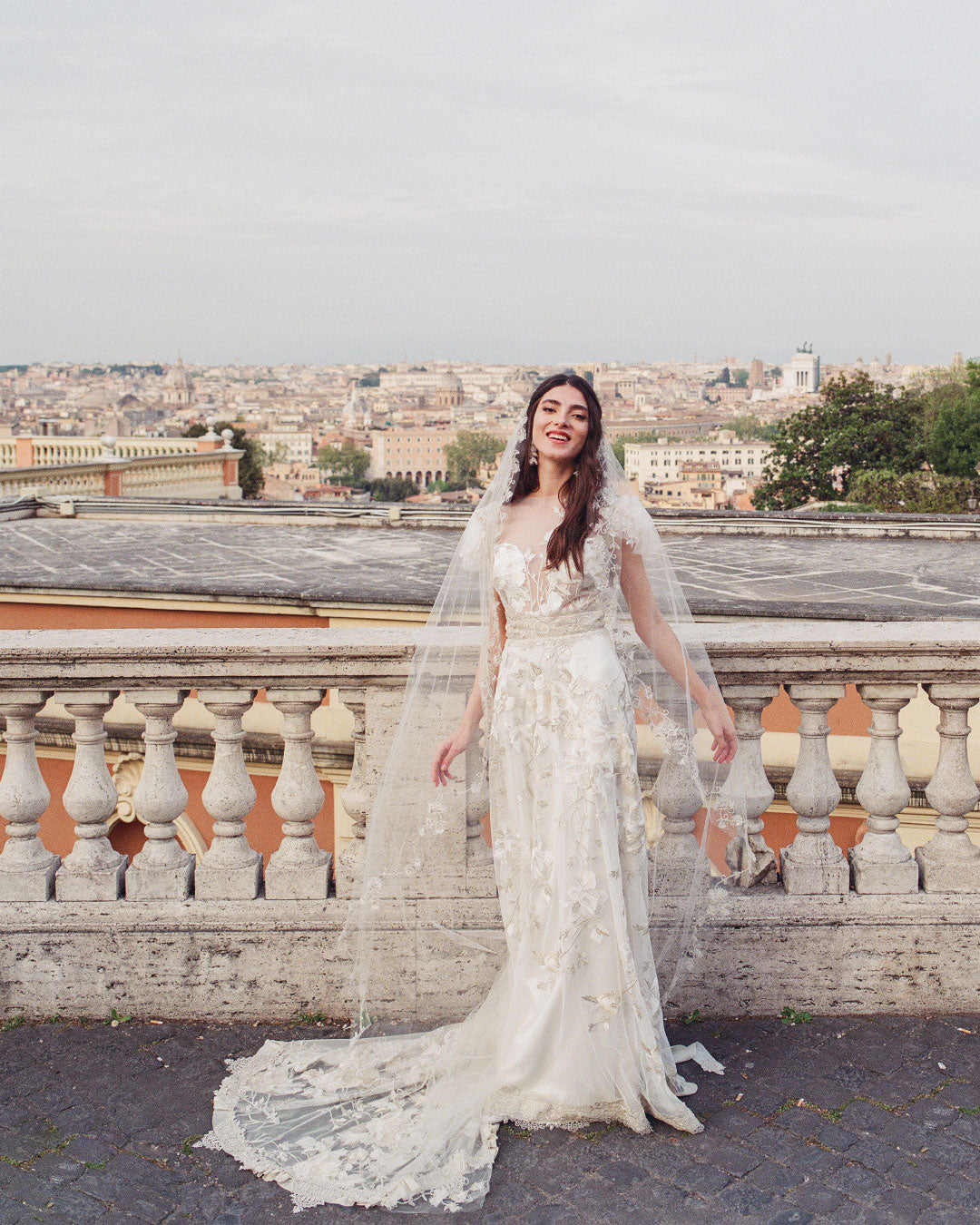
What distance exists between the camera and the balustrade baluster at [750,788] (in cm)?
302

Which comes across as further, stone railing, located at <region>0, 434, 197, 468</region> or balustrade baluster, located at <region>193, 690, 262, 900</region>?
stone railing, located at <region>0, 434, 197, 468</region>

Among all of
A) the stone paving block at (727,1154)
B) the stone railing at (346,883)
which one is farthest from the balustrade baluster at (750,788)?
the stone paving block at (727,1154)

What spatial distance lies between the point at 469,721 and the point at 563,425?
713mm

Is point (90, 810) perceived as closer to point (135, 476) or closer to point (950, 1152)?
point (950, 1152)

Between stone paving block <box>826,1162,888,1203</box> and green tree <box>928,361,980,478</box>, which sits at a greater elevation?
green tree <box>928,361,980,478</box>

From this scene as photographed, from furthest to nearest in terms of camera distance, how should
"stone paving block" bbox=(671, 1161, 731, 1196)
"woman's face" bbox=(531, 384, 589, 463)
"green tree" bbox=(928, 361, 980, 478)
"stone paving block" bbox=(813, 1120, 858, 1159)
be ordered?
"green tree" bbox=(928, 361, 980, 478), "woman's face" bbox=(531, 384, 589, 463), "stone paving block" bbox=(813, 1120, 858, 1159), "stone paving block" bbox=(671, 1161, 731, 1196)

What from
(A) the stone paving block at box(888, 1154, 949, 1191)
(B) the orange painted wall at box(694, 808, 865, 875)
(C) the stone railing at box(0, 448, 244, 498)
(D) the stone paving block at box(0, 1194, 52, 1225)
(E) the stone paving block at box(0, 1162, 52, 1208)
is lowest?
(B) the orange painted wall at box(694, 808, 865, 875)

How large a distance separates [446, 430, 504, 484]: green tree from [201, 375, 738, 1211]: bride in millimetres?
119506

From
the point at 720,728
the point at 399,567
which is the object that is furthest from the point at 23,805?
the point at 399,567

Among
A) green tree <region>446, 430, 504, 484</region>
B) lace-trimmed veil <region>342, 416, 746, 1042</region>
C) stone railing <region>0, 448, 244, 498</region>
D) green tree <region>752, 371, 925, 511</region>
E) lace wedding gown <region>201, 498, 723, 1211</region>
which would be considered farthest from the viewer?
green tree <region>446, 430, 504, 484</region>

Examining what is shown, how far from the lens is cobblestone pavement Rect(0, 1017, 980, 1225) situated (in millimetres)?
2381

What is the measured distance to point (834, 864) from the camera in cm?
308

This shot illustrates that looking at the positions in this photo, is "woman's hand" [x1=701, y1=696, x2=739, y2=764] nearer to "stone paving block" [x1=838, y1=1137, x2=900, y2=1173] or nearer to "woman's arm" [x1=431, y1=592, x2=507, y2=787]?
"woman's arm" [x1=431, y1=592, x2=507, y2=787]

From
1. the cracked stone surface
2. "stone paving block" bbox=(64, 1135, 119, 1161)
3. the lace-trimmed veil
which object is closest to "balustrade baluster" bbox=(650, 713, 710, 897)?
the lace-trimmed veil
